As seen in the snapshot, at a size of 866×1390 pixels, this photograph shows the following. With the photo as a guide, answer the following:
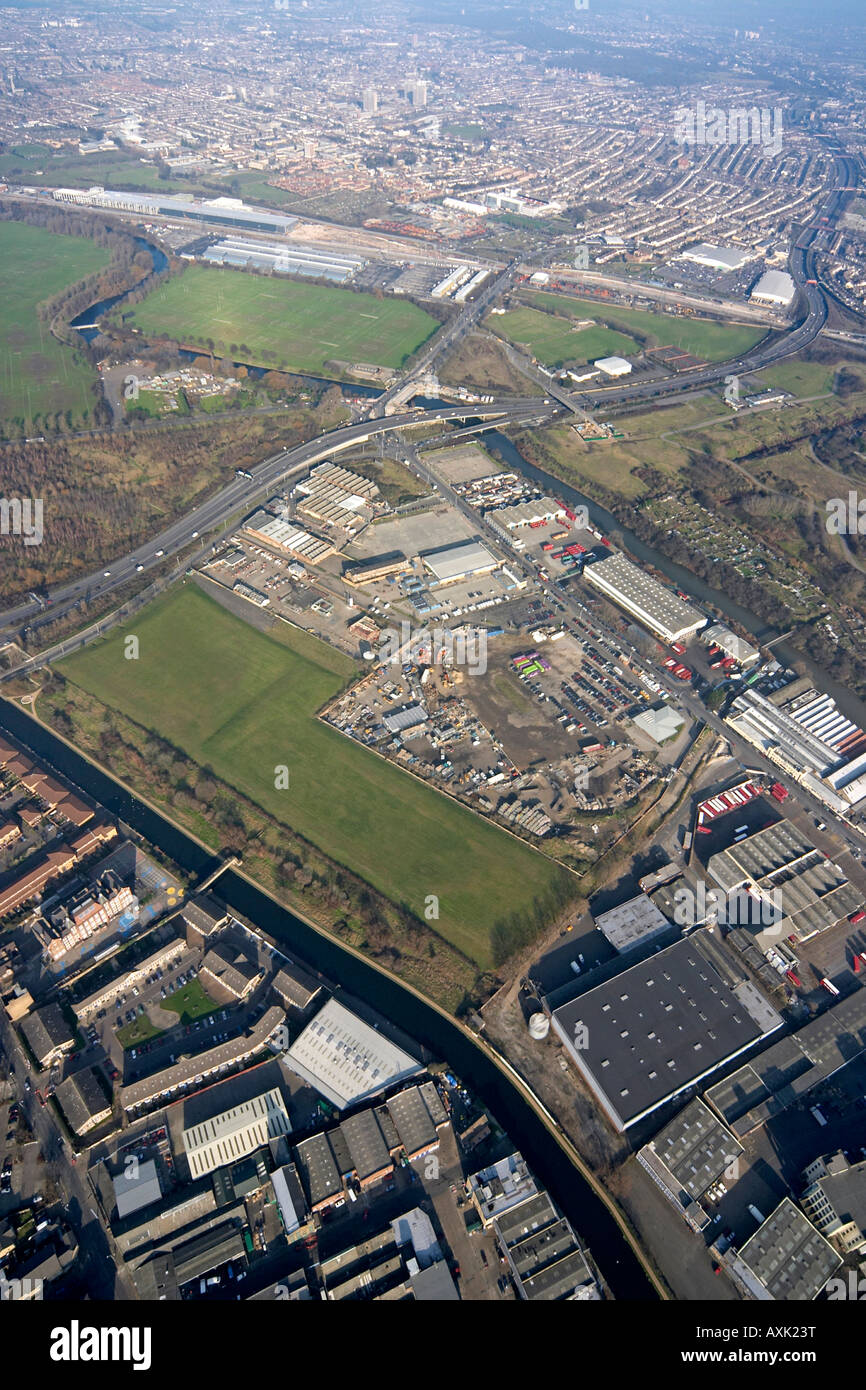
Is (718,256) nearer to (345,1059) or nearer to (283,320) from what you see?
(283,320)

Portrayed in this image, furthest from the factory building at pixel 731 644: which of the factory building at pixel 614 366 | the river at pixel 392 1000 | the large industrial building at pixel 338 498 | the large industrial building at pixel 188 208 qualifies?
the large industrial building at pixel 188 208

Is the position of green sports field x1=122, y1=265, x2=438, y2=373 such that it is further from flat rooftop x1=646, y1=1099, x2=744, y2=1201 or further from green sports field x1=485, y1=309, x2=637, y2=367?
flat rooftop x1=646, y1=1099, x2=744, y2=1201

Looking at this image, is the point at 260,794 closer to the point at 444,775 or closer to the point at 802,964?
the point at 444,775

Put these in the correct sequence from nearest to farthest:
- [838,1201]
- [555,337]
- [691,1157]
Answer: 1. [838,1201]
2. [691,1157]
3. [555,337]

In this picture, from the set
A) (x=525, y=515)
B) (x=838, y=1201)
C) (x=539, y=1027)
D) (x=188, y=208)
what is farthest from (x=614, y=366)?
(x=838, y=1201)

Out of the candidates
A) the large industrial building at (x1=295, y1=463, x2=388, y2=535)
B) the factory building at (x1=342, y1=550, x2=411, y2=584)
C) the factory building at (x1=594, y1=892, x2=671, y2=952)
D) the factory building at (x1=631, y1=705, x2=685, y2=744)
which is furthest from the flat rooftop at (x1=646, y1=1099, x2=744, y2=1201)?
the large industrial building at (x1=295, y1=463, x2=388, y2=535)

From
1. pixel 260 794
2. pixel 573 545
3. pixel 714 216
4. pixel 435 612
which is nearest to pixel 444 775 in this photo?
pixel 260 794

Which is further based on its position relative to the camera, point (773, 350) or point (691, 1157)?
point (773, 350)
